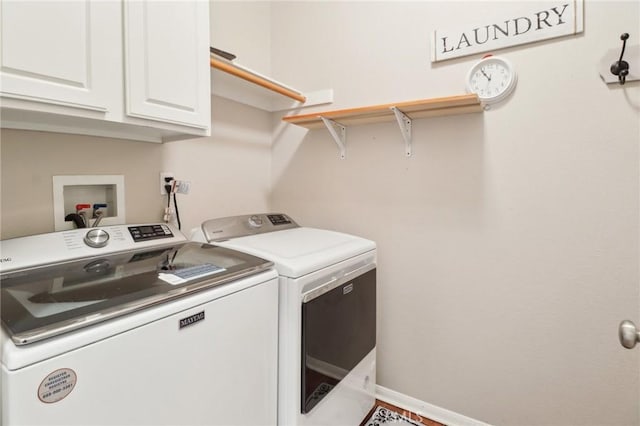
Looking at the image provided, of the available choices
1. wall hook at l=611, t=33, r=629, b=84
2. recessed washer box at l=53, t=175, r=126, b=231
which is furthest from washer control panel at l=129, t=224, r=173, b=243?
wall hook at l=611, t=33, r=629, b=84

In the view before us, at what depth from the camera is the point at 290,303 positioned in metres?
1.22

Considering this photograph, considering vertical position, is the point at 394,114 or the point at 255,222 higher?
the point at 394,114

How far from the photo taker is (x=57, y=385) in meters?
0.68

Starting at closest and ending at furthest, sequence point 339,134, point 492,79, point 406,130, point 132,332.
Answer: point 132,332
point 492,79
point 406,130
point 339,134

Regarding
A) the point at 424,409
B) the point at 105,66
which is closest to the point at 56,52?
the point at 105,66

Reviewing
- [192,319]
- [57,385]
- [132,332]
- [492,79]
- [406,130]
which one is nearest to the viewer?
[57,385]

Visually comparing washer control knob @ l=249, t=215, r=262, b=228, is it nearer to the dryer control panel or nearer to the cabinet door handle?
the dryer control panel

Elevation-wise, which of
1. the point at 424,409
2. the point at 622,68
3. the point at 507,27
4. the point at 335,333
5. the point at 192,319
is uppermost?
the point at 507,27

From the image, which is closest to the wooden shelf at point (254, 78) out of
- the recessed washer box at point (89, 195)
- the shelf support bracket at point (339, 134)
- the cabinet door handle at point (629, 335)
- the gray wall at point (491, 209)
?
the gray wall at point (491, 209)

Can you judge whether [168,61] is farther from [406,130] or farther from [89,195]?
[406,130]

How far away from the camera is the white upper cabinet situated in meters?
0.91

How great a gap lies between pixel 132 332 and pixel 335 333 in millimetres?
834

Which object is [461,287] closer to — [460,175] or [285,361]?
[460,175]

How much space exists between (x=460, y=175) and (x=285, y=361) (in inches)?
46.4
